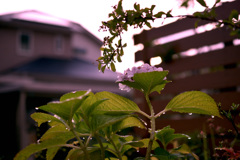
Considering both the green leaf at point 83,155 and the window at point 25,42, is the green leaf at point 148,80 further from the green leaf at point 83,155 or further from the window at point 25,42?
the window at point 25,42

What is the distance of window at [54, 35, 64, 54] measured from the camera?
18609 mm

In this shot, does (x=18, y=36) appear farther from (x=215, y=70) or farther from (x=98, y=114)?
(x=98, y=114)

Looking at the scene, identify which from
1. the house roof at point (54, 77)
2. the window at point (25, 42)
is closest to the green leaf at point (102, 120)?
the house roof at point (54, 77)

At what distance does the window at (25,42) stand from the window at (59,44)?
1.74 m

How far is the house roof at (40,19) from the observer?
1650 cm

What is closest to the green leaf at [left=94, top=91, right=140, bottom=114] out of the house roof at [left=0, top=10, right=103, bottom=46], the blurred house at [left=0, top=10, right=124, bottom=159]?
the blurred house at [left=0, top=10, right=124, bottom=159]

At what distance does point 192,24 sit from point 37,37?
15465 millimetres

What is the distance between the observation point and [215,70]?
351 centimetres

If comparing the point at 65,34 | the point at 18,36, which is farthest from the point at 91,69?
the point at 18,36

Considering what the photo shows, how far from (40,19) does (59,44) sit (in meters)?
2.03

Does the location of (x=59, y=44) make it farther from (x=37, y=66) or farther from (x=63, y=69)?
(x=37, y=66)

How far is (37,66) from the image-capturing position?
1593 cm

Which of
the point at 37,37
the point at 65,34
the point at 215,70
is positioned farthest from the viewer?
the point at 65,34

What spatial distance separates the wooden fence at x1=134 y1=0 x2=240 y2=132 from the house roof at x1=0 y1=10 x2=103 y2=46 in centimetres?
1405
